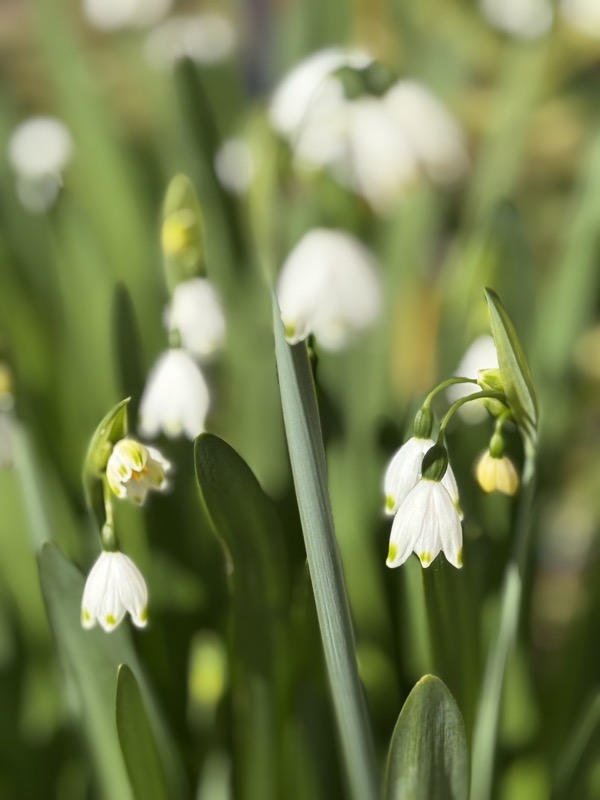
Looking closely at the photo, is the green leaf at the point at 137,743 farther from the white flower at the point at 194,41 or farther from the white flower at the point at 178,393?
the white flower at the point at 194,41

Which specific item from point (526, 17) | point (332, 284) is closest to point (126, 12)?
point (526, 17)

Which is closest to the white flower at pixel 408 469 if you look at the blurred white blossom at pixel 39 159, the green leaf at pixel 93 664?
the green leaf at pixel 93 664

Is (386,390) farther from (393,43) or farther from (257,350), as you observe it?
(393,43)

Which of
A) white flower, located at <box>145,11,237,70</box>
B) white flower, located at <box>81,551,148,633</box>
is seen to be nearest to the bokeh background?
white flower, located at <box>145,11,237,70</box>

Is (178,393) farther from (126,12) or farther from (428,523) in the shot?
(126,12)

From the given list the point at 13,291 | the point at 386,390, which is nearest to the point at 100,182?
the point at 13,291

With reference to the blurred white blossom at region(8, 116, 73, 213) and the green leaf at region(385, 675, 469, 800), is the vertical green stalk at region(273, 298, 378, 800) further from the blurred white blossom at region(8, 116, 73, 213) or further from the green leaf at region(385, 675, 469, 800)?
the blurred white blossom at region(8, 116, 73, 213)
